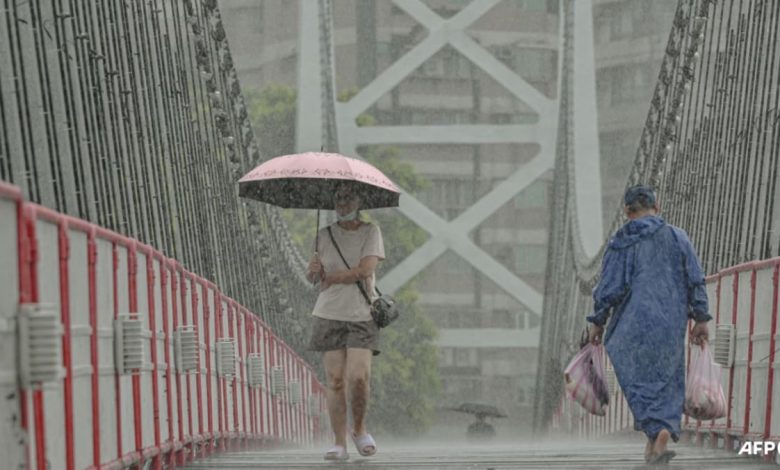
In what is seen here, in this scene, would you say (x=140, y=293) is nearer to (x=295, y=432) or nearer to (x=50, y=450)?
(x=50, y=450)

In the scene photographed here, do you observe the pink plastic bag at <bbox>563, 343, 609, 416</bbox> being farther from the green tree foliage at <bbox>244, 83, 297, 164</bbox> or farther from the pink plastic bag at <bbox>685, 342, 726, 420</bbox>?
the green tree foliage at <bbox>244, 83, 297, 164</bbox>

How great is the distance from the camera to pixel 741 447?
29.5 ft

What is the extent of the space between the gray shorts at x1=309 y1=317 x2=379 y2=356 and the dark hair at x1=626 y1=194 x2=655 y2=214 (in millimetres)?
1328

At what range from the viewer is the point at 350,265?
8.75 meters

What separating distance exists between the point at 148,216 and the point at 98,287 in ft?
15.1

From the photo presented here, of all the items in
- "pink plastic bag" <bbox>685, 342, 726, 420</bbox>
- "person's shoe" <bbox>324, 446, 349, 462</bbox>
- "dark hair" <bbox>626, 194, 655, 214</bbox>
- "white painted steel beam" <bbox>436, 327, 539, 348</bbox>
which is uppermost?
"dark hair" <bbox>626, 194, 655, 214</bbox>

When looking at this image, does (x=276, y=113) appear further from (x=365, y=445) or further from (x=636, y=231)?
(x=636, y=231)

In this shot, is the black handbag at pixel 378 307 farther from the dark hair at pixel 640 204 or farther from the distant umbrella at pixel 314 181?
the dark hair at pixel 640 204

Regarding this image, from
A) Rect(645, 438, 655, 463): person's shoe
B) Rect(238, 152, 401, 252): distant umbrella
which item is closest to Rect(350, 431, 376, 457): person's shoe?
Rect(238, 152, 401, 252): distant umbrella

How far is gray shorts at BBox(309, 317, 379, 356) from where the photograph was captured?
8.78 m

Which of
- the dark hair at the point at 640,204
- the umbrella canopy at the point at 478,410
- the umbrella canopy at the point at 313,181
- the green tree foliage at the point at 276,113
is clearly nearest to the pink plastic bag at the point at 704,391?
the dark hair at the point at 640,204

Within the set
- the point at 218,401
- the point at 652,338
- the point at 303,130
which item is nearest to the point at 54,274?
the point at 652,338

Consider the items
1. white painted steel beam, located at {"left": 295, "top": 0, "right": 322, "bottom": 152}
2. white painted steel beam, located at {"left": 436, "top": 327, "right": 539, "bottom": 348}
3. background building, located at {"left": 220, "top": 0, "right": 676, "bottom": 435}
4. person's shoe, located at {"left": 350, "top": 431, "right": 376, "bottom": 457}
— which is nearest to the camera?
person's shoe, located at {"left": 350, "top": 431, "right": 376, "bottom": 457}

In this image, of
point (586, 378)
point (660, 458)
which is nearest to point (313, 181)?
point (586, 378)
